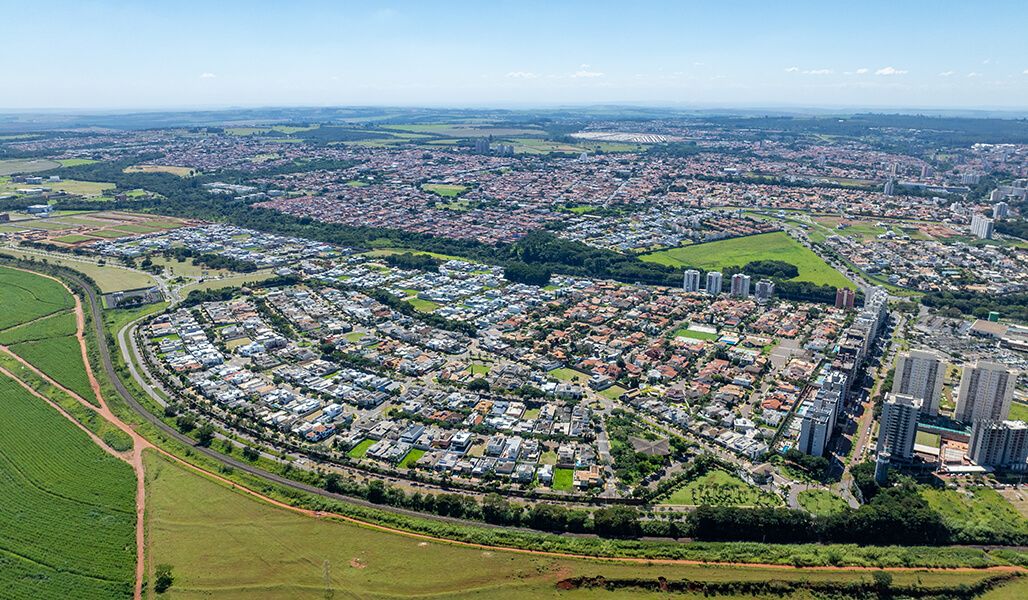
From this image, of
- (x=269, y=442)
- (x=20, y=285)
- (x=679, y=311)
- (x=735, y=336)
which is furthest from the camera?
(x=20, y=285)

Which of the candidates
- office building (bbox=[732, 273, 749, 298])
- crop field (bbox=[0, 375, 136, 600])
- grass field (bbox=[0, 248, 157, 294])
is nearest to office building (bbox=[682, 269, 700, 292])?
office building (bbox=[732, 273, 749, 298])

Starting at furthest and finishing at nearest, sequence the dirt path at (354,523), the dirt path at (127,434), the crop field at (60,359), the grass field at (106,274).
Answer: the grass field at (106,274)
the crop field at (60,359)
the dirt path at (127,434)
the dirt path at (354,523)

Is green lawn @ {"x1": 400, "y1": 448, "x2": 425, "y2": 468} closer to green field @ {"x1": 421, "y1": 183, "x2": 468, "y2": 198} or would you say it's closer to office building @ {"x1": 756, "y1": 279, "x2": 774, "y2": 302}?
office building @ {"x1": 756, "y1": 279, "x2": 774, "y2": 302}

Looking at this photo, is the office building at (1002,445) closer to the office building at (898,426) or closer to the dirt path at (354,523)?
the office building at (898,426)

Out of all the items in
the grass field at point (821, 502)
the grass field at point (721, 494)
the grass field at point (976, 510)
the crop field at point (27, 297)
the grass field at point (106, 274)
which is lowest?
the grass field at point (976, 510)

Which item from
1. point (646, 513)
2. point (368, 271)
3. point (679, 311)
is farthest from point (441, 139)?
point (646, 513)

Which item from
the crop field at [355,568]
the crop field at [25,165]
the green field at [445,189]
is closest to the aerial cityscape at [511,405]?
the crop field at [355,568]

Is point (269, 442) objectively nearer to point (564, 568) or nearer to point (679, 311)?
point (564, 568)
